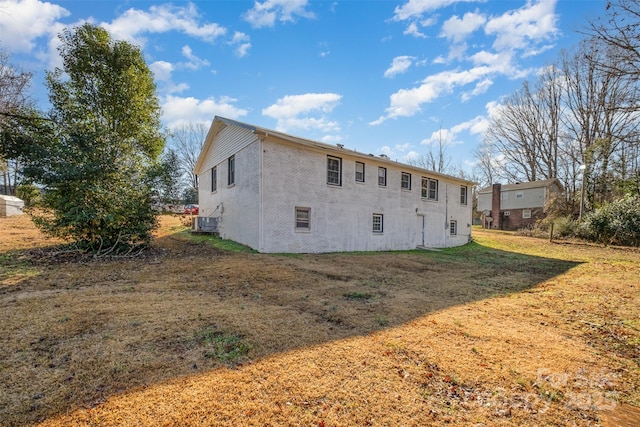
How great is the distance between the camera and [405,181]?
56.4 ft

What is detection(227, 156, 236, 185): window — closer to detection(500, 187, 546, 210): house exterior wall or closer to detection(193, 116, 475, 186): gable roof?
detection(193, 116, 475, 186): gable roof

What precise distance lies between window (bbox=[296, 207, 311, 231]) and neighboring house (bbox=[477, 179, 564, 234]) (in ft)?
90.7

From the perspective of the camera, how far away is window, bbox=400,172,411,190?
16984mm

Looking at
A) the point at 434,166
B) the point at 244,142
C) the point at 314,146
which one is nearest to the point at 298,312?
the point at 314,146

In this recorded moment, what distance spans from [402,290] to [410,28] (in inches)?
392

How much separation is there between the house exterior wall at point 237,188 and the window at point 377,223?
6.46 m

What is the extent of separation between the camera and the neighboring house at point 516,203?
31098mm

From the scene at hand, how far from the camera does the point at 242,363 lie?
138 inches

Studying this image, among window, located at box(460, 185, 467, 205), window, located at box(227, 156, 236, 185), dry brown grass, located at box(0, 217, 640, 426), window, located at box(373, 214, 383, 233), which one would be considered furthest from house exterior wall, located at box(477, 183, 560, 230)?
window, located at box(227, 156, 236, 185)

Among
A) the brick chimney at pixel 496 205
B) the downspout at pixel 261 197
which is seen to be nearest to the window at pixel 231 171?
the downspout at pixel 261 197

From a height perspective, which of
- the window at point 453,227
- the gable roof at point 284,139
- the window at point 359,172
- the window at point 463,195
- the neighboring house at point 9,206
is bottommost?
the window at point 453,227

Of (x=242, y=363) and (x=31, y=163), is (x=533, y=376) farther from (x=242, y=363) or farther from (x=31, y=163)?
(x=31, y=163)

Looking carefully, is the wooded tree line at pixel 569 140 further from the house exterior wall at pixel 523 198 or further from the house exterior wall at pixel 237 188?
the house exterior wall at pixel 237 188

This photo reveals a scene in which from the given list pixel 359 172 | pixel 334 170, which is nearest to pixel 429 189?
pixel 359 172
